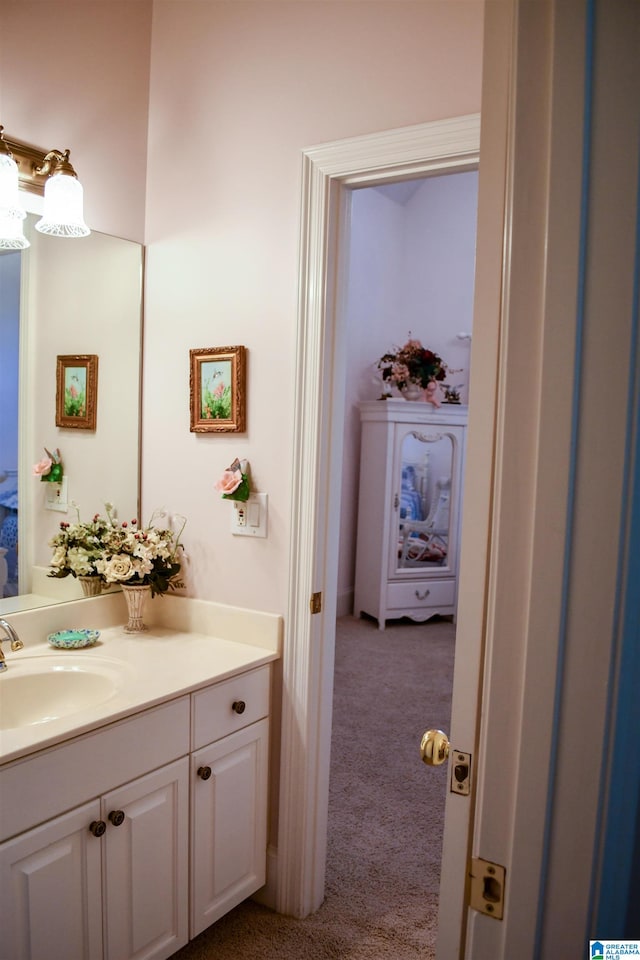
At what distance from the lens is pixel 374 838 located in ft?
8.12

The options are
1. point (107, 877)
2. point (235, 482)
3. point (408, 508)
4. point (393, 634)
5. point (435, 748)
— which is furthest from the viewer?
point (408, 508)

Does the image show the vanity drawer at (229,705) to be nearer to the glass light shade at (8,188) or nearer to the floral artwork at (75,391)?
the floral artwork at (75,391)

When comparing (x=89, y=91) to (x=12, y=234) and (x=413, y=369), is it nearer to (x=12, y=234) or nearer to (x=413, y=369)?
(x=12, y=234)

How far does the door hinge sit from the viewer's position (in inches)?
26.2

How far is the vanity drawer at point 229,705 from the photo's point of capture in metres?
A: 1.77

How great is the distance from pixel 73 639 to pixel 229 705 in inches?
18.9

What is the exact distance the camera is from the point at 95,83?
207 cm

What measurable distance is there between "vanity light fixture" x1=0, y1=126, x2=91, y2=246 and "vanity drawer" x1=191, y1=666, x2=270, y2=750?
1313 mm

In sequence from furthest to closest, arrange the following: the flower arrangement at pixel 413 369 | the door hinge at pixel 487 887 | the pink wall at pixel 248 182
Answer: the flower arrangement at pixel 413 369 < the pink wall at pixel 248 182 < the door hinge at pixel 487 887

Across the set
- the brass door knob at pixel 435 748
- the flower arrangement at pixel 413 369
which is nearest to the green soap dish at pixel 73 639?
the brass door knob at pixel 435 748

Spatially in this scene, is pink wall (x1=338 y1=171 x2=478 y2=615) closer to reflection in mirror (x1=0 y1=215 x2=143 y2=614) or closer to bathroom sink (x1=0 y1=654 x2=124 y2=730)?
reflection in mirror (x1=0 y1=215 x2=143 y2=614)

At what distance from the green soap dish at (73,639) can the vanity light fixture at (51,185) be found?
109 cm

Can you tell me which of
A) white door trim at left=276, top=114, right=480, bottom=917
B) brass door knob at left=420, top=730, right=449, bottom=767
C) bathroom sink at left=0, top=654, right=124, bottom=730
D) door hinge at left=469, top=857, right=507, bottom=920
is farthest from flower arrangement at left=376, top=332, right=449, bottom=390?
door hinge at left=469, top=857, right=507, bottom=920

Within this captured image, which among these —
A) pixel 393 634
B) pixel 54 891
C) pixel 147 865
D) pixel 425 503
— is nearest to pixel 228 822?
pixel 147 865
